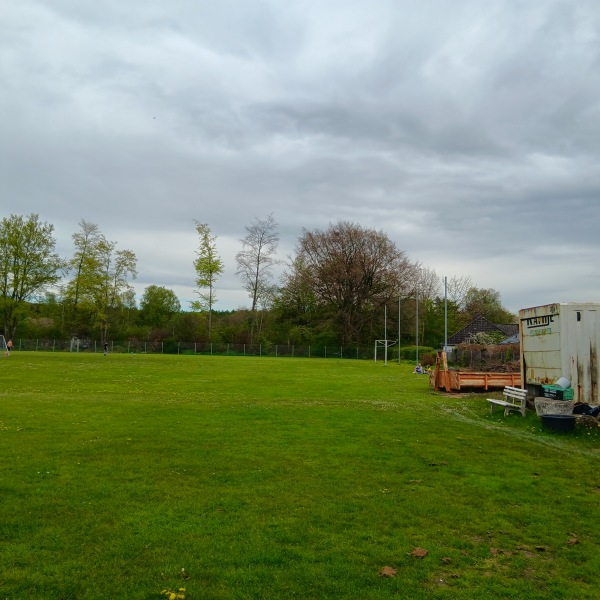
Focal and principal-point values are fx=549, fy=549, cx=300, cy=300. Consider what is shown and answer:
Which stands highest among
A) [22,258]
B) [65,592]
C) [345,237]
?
[345,237]

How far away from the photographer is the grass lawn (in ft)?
15.5

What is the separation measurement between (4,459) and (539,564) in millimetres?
7775

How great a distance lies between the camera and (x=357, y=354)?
70.8m

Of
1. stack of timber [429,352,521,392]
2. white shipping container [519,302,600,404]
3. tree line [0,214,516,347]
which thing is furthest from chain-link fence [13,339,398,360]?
white shipping container [519,302,600,404]

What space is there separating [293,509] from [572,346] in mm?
10321

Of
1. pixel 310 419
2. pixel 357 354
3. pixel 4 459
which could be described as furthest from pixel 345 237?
pixel 4 459

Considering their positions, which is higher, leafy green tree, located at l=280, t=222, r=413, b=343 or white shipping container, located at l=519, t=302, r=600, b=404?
leafy green tree, located at l=280, t=222, r=413, b=343

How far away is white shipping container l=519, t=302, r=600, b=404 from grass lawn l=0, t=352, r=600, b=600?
2.09 m

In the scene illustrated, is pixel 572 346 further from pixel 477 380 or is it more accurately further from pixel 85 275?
pixel 85 275

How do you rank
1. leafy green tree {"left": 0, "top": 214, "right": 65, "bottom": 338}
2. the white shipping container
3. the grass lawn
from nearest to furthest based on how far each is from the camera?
the grass lawn, the white shipping container, leafy green tree {"left": 0, "top": 214, "right": 65, "bottom": 338}

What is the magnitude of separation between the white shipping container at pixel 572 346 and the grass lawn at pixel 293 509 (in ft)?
6.86

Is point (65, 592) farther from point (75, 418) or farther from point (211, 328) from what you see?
point (211, 328)

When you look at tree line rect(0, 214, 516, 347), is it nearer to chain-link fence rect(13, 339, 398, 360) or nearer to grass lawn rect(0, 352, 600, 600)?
chain-link fence rect(13, 339, 398, 360)

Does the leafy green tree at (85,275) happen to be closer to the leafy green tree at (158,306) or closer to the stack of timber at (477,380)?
the leafy green tree at (158,306)
